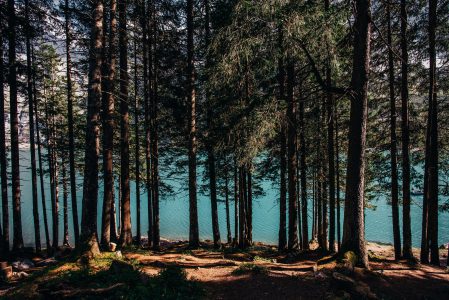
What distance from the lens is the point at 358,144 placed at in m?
8.02

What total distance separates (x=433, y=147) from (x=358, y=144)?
18.2 ft

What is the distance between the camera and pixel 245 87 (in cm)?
1434

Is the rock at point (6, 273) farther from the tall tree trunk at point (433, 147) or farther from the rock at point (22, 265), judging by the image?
the tall tree trunk at point (433, 147)

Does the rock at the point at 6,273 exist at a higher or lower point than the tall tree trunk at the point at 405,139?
lower

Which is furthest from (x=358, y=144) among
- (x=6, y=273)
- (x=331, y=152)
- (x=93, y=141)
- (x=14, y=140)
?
(x=14, y=140)

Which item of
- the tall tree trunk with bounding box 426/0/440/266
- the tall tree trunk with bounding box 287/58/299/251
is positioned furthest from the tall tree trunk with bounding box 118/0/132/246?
the tall tree trunk with bounding box 426/0/440/266

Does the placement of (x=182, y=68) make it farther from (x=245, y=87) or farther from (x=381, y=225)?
(x=381, y=225)

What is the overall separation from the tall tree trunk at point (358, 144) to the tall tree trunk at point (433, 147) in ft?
16.5

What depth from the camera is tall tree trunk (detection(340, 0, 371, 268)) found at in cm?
795

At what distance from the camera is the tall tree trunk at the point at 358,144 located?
7953 mm

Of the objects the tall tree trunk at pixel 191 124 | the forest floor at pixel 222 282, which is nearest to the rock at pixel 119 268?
the forest floor at pixel 222 282

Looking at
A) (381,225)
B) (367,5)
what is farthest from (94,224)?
(381,225)

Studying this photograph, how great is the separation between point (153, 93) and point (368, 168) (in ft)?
40.5

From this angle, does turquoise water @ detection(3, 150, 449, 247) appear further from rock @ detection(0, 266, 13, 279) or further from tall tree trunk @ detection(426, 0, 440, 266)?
rock @ detection(0, 266, 13, 279)
